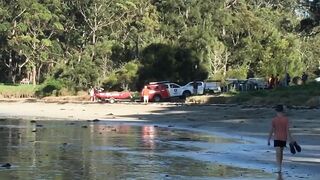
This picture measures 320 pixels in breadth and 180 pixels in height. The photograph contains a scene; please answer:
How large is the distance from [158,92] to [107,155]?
1528 inches

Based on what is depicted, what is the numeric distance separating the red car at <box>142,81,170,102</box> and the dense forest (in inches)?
522

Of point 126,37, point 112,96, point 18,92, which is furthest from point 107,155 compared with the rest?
point 126,37

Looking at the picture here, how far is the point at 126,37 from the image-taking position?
8344 centimetres

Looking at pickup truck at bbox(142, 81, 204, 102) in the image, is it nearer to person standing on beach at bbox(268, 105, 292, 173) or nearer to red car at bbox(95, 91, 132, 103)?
red car at bbox(95, 91, 132, 103)

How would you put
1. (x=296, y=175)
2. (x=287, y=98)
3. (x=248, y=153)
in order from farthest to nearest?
(x=287, y=98)
(x=248, y=153)
(x=296, y=175)

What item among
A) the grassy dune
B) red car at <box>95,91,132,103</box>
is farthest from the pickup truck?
the grassy dune

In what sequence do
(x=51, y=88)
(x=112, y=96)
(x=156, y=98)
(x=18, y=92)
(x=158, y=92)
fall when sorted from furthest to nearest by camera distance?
(x=18, y=92) < (x=51, y=88) < (x=112, y=96) < (x=156, y=98) < (x=158, y=92)

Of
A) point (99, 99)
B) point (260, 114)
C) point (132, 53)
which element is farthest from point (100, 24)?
point (260, 114)

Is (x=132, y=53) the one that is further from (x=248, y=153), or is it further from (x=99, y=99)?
(x=248, y=153)

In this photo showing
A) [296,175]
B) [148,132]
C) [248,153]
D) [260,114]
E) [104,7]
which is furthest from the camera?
[104,7]

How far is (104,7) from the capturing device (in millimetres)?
84062

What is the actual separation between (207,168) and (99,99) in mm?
43342

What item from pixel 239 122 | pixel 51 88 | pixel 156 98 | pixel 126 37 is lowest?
pixel 239 122

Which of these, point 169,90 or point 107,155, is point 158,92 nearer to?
point 169,90
